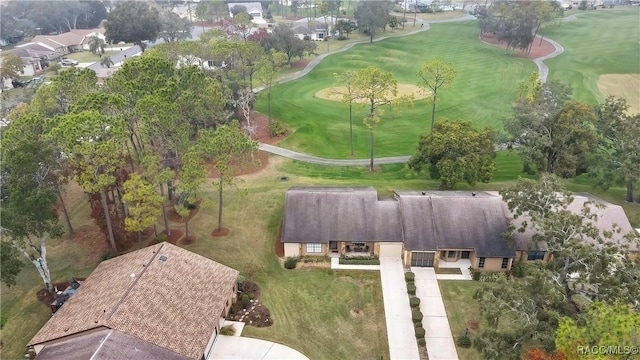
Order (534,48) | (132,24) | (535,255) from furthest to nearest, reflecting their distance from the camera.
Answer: (534,48)
(132,24)
(535,255)

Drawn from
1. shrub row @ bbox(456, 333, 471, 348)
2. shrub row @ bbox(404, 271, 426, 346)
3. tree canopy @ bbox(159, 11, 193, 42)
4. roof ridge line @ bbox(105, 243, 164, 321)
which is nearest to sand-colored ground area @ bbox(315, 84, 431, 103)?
shrub row @ bbox(404, 271, 426, 346)

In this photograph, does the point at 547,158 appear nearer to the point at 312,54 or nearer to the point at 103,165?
the point at 103,165

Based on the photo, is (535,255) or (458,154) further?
(458,154)

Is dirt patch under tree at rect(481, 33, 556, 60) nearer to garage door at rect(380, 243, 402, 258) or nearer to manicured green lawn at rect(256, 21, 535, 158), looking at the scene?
manicured green lawn at rect(256, 21, 535, 158)

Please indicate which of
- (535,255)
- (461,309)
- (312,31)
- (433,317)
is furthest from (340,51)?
(433,317)

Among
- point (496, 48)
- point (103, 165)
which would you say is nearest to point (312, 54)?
point (496, 48)

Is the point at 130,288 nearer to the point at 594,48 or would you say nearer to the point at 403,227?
the point at 403,227
